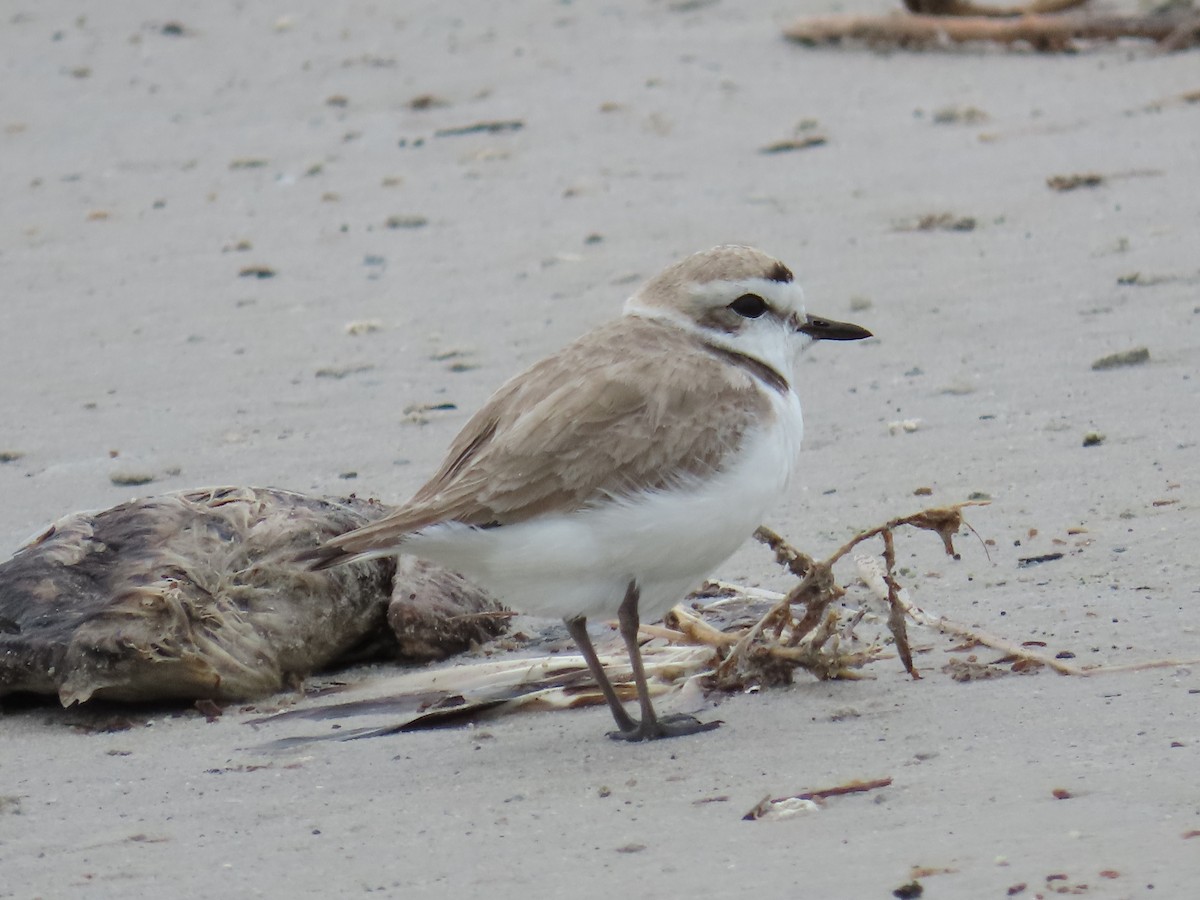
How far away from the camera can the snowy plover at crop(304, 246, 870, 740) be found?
427 centimetres

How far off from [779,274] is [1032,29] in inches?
254

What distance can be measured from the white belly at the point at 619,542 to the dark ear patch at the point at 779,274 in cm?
54

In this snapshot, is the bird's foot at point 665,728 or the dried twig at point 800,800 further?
the bird's foot at point 665,728

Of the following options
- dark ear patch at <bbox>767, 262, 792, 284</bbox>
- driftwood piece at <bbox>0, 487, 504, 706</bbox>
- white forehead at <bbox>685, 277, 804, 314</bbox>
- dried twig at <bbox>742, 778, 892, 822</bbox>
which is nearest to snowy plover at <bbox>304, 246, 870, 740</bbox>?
white forehead at <bbox>685, 277, 804, 314</bbox>

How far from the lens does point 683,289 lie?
4.75 m

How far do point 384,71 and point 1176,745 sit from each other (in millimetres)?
8633

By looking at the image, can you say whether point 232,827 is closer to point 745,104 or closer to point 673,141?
point 673,141

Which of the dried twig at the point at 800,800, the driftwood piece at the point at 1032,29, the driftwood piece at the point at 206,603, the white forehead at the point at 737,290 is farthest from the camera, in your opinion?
the driftwood piece at the point at 1032,29

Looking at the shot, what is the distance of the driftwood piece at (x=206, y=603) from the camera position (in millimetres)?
4582

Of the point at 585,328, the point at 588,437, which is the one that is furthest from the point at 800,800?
the point at 585,328

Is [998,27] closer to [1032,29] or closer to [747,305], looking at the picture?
[1032,29]

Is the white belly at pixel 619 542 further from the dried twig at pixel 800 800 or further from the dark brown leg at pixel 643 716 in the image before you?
the dried twig at pixel 800 800

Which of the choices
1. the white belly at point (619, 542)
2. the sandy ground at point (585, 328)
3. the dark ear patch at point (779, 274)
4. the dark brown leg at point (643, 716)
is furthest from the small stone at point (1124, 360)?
the dark brown leg at point (643, 716)

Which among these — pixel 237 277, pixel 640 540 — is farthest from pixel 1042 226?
pixel 640 540
